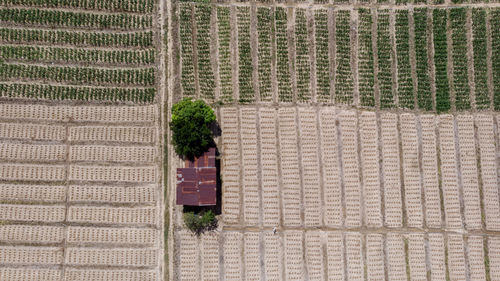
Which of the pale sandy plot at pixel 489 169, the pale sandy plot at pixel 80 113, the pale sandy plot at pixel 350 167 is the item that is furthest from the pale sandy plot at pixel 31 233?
the pale sandy plot at pixel 489 169

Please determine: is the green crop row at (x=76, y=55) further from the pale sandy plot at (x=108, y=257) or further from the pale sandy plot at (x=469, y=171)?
the pale sandy plot at (x=469, y=171)

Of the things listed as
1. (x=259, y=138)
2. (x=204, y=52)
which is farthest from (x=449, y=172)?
(x=204, y=52)

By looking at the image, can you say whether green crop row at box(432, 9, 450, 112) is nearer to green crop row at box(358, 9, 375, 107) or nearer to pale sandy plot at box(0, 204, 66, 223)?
green crop row at box(358, 9, 375, 107)

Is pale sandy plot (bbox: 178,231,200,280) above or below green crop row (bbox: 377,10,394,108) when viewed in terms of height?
below

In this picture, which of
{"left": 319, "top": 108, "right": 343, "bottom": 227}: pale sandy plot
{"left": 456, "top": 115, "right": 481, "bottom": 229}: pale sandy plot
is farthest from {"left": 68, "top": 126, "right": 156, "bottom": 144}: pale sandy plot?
{"left": 456, "top": 115, "right": 481, "bottom": 229}: pale sandy plot

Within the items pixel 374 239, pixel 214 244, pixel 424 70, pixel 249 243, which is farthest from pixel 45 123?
pixel 424 70

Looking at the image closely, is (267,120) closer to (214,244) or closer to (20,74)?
(214,244)
